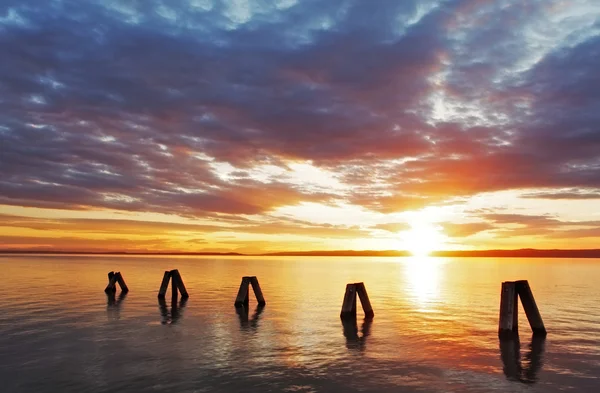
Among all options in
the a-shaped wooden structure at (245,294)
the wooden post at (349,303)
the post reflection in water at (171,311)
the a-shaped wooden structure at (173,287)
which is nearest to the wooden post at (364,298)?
the wooden post at (349,303)

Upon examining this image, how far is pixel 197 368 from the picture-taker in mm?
15102

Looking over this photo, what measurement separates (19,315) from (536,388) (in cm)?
2789

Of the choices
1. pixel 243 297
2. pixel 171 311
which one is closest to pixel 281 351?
pixel 171 311

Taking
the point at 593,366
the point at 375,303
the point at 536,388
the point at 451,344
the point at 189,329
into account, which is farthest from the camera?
the point at 375,303

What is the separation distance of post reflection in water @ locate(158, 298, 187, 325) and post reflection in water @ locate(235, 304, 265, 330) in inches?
153

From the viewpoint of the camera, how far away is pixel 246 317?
2755 cm

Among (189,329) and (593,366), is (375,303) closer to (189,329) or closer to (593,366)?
(189,329)

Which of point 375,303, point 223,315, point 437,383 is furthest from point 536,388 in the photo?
point 375,303

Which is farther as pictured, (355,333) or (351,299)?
(351,299)

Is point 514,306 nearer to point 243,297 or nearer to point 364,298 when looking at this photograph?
point 364,298

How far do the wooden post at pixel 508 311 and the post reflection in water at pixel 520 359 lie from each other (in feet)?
1.57

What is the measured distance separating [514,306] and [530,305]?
0.93 meters

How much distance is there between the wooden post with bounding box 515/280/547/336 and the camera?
2109 cm

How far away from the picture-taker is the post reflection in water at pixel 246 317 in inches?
955
